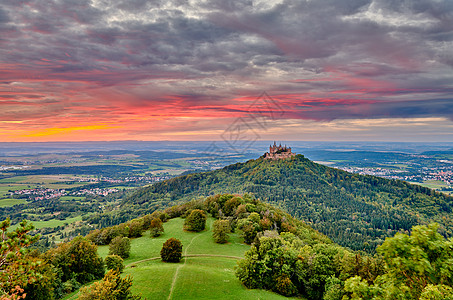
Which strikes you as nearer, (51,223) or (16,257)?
(16,257)

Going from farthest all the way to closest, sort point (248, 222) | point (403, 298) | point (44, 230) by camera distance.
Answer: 1. point (44, 230)
2. point (248, 222)
3. point (403, 298)

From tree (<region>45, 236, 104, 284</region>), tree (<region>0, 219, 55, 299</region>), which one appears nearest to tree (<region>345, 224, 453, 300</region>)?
tree (<region>0, 219, 55, 299</region>)

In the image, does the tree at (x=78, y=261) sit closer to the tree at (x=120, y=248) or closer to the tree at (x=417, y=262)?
the tree at (x=120, y=248)

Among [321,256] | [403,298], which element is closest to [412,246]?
[403,298]

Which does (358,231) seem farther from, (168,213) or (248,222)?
(168,213)

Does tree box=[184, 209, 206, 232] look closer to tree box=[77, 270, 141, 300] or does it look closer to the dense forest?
the dense forest

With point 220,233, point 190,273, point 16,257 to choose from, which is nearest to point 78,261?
point 190,273

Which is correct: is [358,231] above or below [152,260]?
below

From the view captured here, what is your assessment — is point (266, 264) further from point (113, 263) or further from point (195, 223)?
point (195, 223)

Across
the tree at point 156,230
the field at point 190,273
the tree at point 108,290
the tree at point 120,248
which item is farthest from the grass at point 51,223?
the tree at point 108,290
